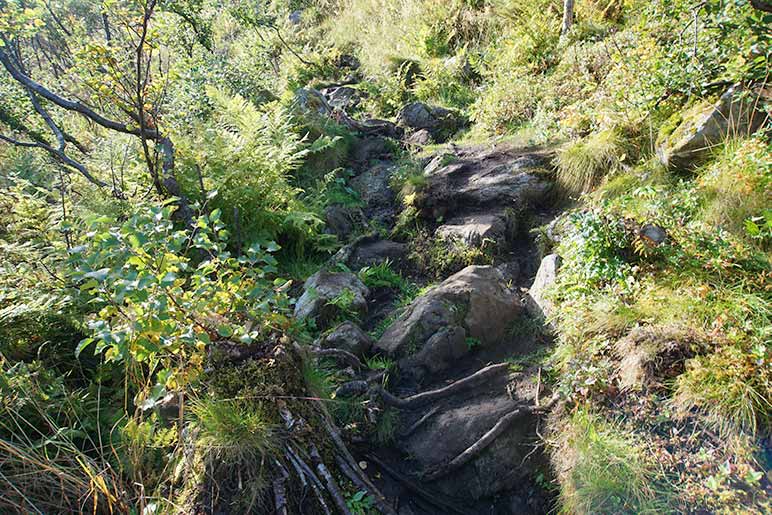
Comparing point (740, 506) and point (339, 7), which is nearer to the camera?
point (740, 506)

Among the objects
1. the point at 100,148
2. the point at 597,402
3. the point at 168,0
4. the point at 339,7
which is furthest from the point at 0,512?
the point at 339,7

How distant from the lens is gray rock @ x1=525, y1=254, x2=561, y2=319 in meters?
4.22

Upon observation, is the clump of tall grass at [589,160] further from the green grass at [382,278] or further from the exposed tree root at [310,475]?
the exposed tree root at [310,475]

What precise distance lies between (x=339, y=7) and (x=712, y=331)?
15023 mm

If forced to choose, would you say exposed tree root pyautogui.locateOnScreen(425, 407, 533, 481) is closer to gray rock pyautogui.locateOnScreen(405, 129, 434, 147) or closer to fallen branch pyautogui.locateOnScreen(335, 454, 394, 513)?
fallen branch pyautogui.locateOnScreen(335, 454, 394, 513)

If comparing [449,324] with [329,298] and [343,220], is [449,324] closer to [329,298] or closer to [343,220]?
[329,298]

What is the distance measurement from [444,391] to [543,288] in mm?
1415

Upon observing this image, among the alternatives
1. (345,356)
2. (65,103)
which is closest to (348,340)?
(345,356)

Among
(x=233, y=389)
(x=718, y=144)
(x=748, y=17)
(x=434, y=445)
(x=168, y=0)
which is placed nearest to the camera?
(x=233, y=389)

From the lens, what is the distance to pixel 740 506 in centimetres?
248

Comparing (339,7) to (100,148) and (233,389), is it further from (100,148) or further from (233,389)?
(233,389)

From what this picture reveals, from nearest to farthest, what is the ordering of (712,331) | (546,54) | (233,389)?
(233,389) < (712,331) < (546,54)

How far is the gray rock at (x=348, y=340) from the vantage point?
3.97m

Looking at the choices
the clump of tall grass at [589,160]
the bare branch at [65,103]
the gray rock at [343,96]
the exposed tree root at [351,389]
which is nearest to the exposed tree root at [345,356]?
the exposed tree root at [351,389]
